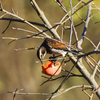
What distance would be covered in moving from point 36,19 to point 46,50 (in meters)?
3.70

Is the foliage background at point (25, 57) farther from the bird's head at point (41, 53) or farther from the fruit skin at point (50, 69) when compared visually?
the fruit skin at point (50, 69)

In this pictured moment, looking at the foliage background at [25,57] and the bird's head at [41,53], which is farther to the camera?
the foliage background at [25,57]

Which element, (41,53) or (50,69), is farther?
(41,53)

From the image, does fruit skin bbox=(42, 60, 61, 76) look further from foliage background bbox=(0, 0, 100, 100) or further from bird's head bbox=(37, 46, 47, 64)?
foliage background bbox=(0, 0, 100, 100)

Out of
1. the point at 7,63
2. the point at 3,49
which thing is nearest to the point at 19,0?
the point at 3,49

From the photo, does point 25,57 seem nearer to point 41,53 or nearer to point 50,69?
point 41,53

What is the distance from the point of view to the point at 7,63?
7770 mm

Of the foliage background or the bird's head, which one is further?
the foliage background

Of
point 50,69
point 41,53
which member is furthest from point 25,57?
point 50,69

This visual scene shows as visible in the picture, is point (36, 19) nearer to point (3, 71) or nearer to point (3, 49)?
point (3, 49)

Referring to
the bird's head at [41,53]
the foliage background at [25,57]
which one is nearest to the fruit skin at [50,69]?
the bird's head at [41,53]

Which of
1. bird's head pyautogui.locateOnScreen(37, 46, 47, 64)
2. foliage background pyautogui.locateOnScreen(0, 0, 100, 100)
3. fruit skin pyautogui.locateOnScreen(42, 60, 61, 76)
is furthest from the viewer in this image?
foliage background pyautogui.locateOnScreen(0, 0, 100, 100)

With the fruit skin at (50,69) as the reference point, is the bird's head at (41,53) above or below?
above

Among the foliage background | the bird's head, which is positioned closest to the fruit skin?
the bird's head
